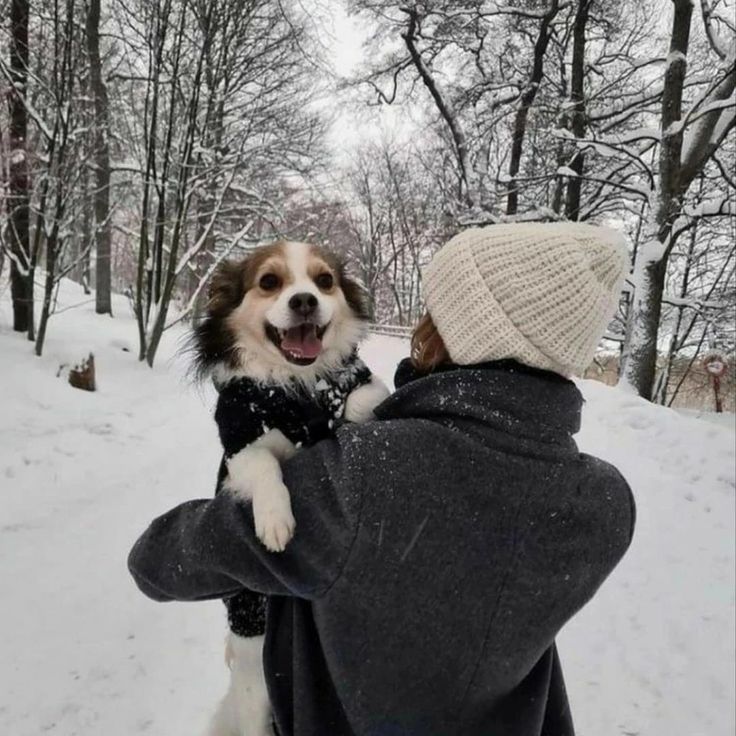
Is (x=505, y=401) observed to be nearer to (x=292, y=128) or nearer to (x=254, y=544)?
(x=254, y=544)

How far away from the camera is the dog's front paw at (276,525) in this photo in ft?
3.25

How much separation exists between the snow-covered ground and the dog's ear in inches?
18.3

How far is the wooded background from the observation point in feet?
25.8

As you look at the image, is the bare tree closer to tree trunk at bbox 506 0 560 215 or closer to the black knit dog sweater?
tree trunk at bbox 506 0 560 215

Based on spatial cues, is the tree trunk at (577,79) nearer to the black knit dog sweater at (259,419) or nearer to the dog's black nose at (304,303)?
the dog's black nose at (304,303)

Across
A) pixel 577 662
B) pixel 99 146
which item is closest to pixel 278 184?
pixel 99 146

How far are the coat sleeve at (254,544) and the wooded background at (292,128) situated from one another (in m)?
3.67

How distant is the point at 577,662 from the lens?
3.55 metres

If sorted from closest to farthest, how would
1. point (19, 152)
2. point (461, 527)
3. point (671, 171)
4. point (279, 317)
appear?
point (461, 527)
point (279, 317)
point (19, 152)
point (671, 171)

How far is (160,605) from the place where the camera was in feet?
12.0

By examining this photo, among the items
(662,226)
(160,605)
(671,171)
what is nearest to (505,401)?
(160,605)

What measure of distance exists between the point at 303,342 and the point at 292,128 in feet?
40.8

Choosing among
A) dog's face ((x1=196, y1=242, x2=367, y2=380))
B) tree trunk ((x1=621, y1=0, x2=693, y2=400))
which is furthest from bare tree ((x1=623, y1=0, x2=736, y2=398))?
dog's face ((x1=196, y1=242, x2=367, y2=380))

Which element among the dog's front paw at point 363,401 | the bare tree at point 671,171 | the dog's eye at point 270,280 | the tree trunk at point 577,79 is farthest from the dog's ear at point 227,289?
the tree trunk at point 577,79
